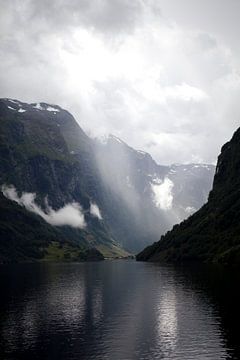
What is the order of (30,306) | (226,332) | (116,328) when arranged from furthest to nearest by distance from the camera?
(30,306) < (116,328) < (226,332)

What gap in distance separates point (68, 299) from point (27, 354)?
239 ft

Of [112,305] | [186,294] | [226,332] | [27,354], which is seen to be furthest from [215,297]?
[27,354]

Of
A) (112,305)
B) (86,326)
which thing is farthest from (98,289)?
(86,326)

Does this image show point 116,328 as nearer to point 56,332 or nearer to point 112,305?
point 56,332

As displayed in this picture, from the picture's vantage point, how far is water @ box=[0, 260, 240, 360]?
87.2 m

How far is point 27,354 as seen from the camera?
8606 cm

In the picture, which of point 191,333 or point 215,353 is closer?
point 215,353

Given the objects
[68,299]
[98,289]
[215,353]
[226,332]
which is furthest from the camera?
[98,289]

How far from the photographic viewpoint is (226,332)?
325ft

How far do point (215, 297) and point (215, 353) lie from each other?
214ft

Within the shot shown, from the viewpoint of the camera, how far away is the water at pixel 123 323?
87250 mm

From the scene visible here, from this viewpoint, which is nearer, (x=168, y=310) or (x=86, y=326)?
(x=86, y=326)

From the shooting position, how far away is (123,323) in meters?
114

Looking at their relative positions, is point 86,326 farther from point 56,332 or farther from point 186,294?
point 186,294
